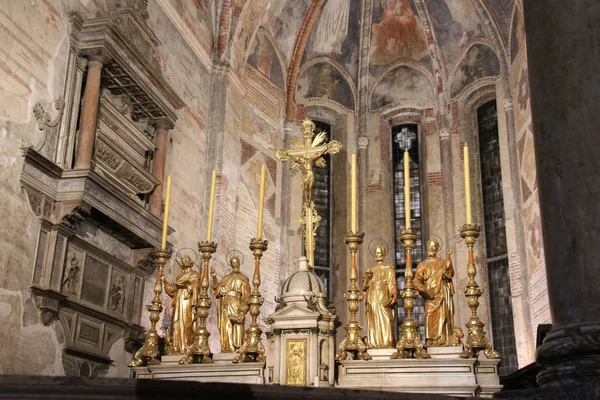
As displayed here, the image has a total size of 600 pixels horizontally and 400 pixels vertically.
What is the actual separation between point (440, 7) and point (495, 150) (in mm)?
4063

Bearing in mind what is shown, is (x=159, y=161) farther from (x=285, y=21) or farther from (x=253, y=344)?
(x=285, y=21)

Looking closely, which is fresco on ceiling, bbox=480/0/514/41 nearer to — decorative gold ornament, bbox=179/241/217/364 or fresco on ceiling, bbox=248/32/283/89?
fresco on ceiling, bbox=248/32/283/89

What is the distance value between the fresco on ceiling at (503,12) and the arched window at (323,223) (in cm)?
531

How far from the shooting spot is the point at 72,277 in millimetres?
9711

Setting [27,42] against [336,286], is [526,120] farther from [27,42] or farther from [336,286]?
[27,42]

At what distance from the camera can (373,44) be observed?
19750mm

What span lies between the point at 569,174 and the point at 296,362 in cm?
335

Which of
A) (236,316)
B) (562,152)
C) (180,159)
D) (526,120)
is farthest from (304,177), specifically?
(526,120)

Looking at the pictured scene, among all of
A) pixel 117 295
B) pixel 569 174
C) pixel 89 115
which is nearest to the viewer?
A: pixel 569 174

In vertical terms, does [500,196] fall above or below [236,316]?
above

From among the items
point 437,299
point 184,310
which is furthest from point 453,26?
point 184,310

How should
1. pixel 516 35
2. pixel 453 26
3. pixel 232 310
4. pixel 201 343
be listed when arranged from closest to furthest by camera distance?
1. pixel 201 343
2. pixel 232 310
3. pixel 516 35
4. pixel 453 26

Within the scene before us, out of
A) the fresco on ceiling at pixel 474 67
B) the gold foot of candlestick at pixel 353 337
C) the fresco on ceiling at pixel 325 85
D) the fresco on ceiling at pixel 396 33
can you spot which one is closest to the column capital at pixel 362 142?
the fresco on ceiling at pixel 325 85

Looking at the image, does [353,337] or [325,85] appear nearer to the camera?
[353,337]
